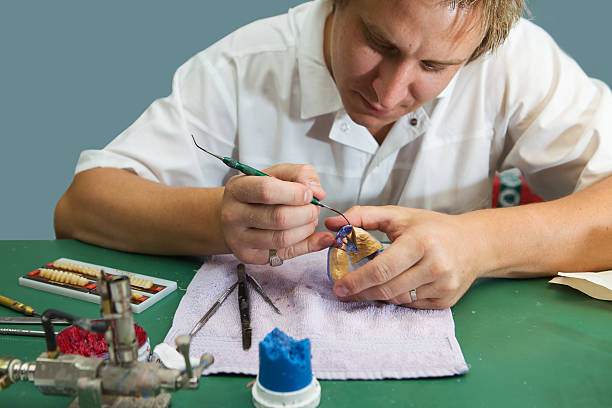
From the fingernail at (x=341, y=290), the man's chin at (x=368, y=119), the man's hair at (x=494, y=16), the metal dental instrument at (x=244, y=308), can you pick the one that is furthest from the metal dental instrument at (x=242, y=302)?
the man's hair at (x=494, y=16)

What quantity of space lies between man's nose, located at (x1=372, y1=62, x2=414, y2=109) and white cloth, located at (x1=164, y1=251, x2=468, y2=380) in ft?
1.52

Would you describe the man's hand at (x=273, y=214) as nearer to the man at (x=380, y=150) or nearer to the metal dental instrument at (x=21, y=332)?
the man at (x=380, y=150)

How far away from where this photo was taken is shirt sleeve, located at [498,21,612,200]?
165 centimetres

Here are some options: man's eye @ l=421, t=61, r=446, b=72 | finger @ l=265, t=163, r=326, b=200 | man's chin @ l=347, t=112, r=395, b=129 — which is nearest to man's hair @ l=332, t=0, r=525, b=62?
man's eye @ l=421, t=61, r=446, b=72

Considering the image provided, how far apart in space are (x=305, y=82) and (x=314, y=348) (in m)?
0.92

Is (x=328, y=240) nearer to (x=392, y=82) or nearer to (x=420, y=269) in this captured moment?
(x=420, y=269)

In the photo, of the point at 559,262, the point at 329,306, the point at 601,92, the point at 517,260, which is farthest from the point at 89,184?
the point at 601,92

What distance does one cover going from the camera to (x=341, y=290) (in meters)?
1.19

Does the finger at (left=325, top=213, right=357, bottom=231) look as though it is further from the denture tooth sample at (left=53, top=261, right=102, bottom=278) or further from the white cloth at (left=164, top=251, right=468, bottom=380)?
the denture tooth sample at (left=53, top=261, right=102, bottom=278)

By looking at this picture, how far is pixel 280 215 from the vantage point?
1.19 metres

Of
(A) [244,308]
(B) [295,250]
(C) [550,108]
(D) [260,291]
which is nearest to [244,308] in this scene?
(A) [244,308]

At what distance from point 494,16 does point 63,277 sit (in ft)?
3.91

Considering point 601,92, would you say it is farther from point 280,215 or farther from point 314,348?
point 314,348

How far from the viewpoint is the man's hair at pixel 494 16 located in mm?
1177
